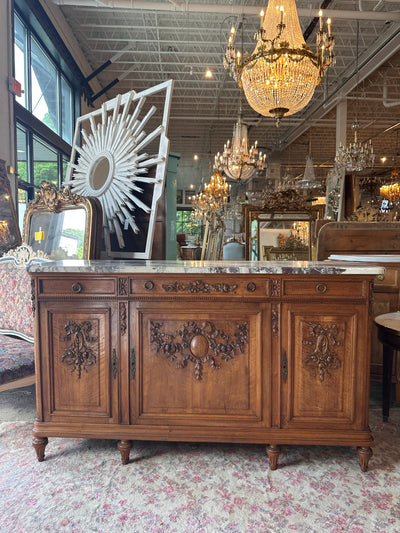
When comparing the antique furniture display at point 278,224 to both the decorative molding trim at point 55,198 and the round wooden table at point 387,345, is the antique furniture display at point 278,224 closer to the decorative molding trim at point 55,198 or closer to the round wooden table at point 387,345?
the round wooden table at point 387,345

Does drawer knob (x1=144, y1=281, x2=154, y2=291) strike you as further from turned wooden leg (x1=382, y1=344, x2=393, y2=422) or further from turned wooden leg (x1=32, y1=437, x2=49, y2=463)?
turned wooden leg (x1=382, y1=344, x2=393, y2=422)

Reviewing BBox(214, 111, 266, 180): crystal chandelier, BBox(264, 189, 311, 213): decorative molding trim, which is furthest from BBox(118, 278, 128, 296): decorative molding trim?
BBox(214, 111, 266, 180): crystal chandelier

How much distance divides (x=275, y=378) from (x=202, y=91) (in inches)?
387

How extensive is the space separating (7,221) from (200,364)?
2784 millimetres

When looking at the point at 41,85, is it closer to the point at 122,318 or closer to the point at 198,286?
the point at 122,318

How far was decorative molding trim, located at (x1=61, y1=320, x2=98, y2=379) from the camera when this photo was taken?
1.86 metres

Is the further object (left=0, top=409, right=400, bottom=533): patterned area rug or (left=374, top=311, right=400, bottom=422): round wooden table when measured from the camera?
(left=374, top=311, right=400, bottom=422): round wooden table

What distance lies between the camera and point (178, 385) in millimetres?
1840

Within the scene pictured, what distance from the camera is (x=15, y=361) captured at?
2.10m

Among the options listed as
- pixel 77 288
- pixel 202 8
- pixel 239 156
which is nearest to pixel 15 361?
pixel 77 288

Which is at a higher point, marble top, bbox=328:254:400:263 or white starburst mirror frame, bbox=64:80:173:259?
white starburst mirror frame, bbox=64:80:173:259

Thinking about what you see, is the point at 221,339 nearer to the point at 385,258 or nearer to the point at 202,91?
the point at 385,258

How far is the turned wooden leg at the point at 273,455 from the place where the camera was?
1.80m

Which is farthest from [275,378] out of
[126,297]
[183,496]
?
[126,297]
